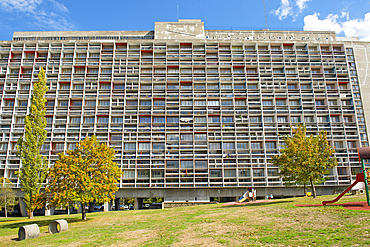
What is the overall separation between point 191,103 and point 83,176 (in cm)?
4611

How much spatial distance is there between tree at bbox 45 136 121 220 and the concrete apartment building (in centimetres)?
3179

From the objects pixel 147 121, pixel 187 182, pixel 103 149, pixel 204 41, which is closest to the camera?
pixel 103 149

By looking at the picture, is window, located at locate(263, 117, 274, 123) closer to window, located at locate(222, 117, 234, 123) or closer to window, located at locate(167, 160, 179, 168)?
window, located at locate(222, 117, 234, 123)

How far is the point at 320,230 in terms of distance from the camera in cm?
1819

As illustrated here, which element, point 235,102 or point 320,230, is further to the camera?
point 235,102

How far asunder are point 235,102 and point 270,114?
412 inches

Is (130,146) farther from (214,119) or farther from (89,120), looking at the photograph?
(214,119)

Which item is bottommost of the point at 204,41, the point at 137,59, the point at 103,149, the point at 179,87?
the point at 103,149

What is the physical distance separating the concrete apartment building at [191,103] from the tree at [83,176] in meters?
31.8

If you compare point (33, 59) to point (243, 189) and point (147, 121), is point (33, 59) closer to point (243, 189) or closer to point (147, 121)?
point (147, 121)

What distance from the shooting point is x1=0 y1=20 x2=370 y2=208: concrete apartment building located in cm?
7494

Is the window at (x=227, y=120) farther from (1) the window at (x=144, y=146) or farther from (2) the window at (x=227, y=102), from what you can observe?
(1) the window at (x=144, y=146)

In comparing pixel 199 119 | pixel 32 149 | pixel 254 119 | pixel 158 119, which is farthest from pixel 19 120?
pixel 254 119

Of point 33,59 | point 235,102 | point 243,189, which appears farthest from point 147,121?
point 33,59
